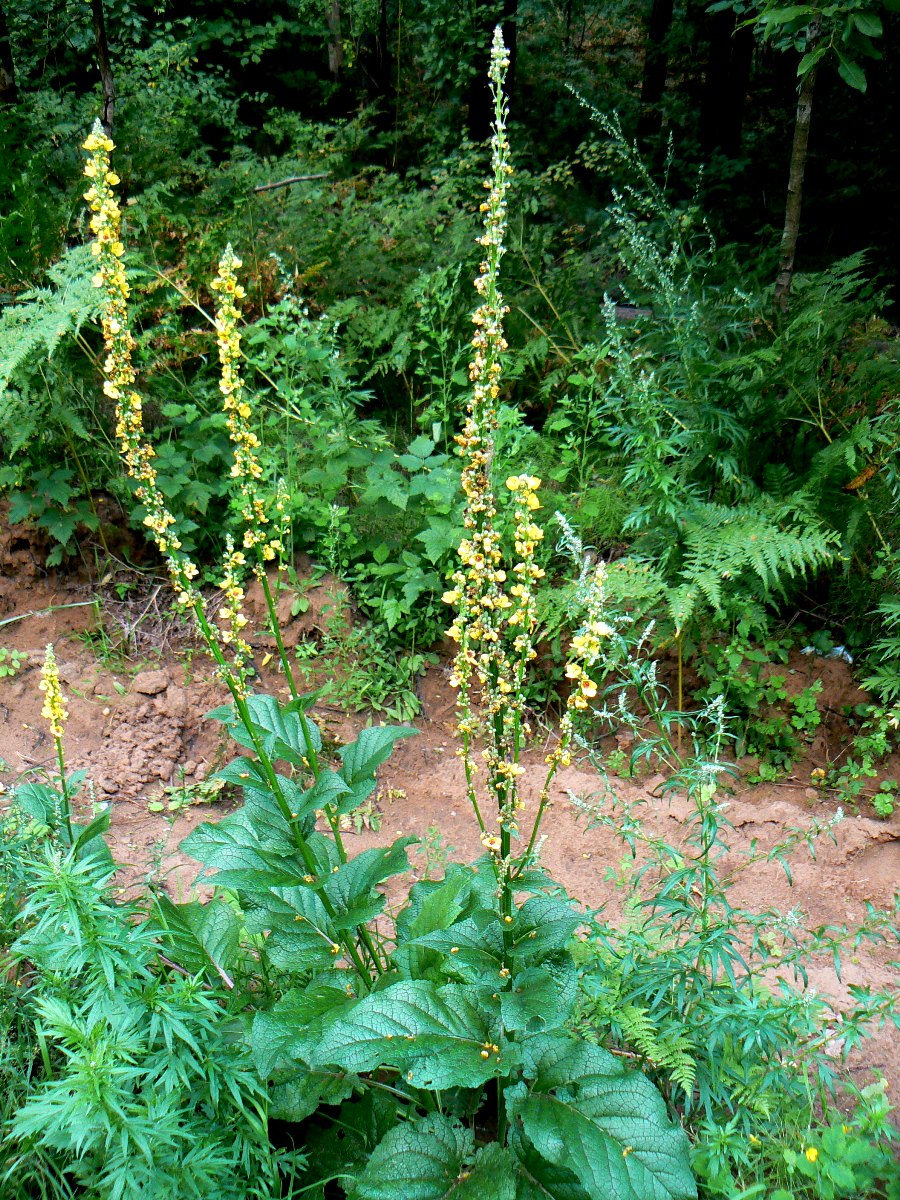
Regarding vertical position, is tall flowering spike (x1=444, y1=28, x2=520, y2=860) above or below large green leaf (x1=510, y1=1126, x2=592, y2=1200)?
above

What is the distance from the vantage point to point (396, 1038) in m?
1.90

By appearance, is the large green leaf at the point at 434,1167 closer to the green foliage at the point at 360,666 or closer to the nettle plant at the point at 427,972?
the nettle plant at the point at 427,972

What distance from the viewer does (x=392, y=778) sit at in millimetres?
4141

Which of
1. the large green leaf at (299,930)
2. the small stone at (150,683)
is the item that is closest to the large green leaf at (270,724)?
the large green leaf at (299,930)

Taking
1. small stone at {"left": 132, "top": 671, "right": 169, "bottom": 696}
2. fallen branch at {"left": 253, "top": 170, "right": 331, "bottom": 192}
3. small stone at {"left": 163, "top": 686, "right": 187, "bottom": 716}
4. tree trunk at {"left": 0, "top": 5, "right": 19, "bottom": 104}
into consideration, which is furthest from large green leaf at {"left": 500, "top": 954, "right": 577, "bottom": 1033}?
tree trunk at {"left": 0, "top": 5, "right": 19, "bottom": 104}

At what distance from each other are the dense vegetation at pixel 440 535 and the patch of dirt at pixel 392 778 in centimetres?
14

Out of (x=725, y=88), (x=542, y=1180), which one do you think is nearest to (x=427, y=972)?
(x=542, y=1180)

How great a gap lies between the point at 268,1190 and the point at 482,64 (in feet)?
28.7

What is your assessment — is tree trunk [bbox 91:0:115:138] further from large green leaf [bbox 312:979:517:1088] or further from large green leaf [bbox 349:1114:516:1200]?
large green leaf [bbox 349:1114:516:1200]

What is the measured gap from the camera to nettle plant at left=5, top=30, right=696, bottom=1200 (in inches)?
73.3

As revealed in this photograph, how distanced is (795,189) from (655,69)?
6.31 meters

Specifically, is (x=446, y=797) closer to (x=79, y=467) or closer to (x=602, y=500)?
(x=602, y=500)

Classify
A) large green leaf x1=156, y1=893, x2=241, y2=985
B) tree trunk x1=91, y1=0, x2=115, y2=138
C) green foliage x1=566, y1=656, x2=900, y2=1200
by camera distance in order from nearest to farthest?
green foliage x1=566, y1=656, x2=900, y2=1200
large green leaf x1=156, y1=893, x2=241, y2=985
tree trunk x1=91, y1=0, x2=115, y2=138

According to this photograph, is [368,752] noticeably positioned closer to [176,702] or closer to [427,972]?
[427,972]
